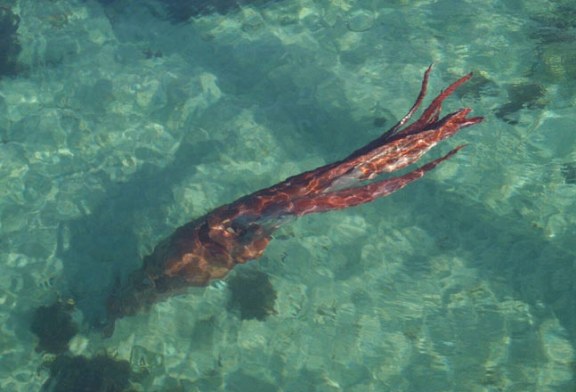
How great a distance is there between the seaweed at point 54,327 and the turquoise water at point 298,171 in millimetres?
143

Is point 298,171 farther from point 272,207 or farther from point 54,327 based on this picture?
point 54,327

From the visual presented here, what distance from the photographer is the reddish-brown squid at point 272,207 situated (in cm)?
662

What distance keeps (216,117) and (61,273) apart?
137 inches

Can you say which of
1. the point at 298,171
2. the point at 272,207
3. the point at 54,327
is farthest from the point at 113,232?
the point at 298,171

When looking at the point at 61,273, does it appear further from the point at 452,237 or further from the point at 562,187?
the point at 562,187

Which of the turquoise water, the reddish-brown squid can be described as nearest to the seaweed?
the turquoise water

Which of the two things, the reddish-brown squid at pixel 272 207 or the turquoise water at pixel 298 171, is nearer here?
the reddish-brown squid at pixel 272 207

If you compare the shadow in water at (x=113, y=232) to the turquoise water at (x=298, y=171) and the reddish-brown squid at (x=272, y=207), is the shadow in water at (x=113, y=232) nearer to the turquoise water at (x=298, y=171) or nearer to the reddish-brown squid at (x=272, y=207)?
the turquoise water at (x=298, y=171)

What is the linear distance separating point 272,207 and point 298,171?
155 cm

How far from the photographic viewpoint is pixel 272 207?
22.8 ft

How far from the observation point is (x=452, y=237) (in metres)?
7.58

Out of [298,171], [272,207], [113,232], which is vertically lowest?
[113,232]

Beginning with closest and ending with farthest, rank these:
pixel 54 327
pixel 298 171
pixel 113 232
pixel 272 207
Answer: pixel 272 207 → pixel 54 327 → pixel 113 232 → pixel 298 171

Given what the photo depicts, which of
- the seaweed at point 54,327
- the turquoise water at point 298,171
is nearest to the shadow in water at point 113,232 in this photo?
the turquoise water at point 298,171
